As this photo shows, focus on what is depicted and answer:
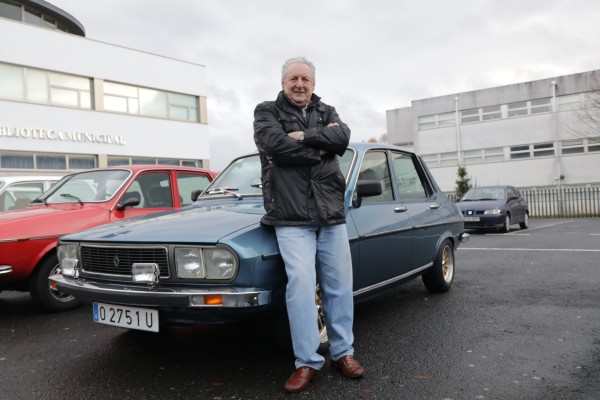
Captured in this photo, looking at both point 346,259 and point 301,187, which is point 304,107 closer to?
point 301,187

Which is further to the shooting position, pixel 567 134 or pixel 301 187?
pixel 567 134

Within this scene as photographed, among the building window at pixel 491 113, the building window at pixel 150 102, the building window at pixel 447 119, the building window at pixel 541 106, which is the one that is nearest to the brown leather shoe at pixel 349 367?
the building window at pixel 150 102

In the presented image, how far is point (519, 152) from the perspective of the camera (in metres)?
31.8

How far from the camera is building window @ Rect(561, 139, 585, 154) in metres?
29.9

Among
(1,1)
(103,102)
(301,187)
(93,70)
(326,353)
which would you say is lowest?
(326,353)

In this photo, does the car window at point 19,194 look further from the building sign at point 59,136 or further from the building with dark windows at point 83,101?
the building sign at point 59,136

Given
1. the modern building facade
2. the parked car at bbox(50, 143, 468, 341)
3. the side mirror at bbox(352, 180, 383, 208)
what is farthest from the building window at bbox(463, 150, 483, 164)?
the side mirror at bbox(352, 180, 383, 208)

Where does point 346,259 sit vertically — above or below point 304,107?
below

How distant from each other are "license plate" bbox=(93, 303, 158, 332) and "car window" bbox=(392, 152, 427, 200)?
276cm

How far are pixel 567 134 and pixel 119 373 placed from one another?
105 feet

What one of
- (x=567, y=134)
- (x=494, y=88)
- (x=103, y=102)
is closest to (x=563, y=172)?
(x=567, y=134)

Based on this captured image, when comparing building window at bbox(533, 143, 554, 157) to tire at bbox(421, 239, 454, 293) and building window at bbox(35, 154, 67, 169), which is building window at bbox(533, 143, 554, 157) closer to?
building window at bbox(35, 154, 67, 169)

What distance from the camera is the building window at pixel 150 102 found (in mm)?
23938

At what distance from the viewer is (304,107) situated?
3584mm
